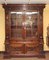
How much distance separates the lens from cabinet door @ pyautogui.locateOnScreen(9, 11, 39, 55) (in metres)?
6.75

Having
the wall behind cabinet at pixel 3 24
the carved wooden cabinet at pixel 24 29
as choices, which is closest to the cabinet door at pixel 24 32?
the carved wooden cabinet at pixel 24 29

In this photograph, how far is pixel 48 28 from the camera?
6.96m

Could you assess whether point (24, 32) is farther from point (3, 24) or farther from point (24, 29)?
point (3, 24)

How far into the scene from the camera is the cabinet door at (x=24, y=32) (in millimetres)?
6750

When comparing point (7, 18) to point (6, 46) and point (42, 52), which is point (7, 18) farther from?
point (42, 52)

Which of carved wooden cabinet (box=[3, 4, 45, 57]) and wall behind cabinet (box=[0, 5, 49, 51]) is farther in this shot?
wall behind cabinet (box=[0, 5, 49, 51])

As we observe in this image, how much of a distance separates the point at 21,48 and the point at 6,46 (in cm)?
59

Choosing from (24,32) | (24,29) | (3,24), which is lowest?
(24,32)

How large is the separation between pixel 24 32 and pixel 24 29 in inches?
4.7

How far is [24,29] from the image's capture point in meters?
6.79

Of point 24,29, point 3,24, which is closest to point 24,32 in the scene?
point 24,29

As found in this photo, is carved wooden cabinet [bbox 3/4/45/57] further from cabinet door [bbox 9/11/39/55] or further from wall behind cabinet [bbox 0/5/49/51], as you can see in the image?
wall behind cabinet [bbox 0/5/49/51]

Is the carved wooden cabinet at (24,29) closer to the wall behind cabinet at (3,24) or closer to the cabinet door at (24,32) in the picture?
the cabinet door at (24,32)

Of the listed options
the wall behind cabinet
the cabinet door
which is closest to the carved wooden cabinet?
the cabinet door
